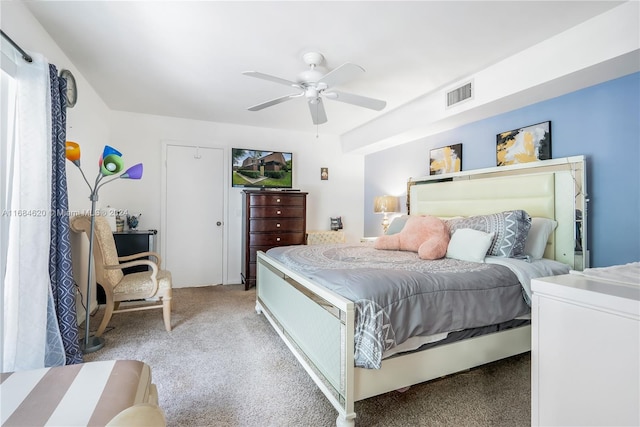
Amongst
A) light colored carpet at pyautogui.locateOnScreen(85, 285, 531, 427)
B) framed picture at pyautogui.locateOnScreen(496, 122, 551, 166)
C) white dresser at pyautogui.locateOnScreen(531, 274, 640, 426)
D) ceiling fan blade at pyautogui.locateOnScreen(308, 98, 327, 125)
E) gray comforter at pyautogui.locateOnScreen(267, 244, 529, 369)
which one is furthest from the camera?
ceiling fan blade at pyautogui.locateOnScreen(308, 98, 327, 125)

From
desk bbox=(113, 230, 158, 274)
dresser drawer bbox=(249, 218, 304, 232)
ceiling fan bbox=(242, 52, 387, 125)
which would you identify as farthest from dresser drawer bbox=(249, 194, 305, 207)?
ceiling fan bbox=(242, 52, 387, 125)

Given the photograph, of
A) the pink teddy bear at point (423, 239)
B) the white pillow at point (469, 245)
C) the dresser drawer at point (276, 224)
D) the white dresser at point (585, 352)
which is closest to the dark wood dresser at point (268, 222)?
the dresser drawer at point (276, 224)

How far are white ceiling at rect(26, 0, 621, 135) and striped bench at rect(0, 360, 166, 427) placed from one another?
2112 mm

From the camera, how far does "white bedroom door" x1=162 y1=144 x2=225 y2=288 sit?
14.1 ft

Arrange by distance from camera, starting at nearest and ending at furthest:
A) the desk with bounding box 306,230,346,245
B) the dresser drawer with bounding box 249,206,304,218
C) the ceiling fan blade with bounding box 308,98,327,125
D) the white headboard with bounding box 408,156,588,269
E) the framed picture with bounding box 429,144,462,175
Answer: the white headboard with bounding box 408,156,588,269 → the ceiling fan blade with bounding box 308,98,327,125 → the framed picture with bounding box 429,144,462,175 → the dresser drawer with bounding box 249,206,304,218 → the desk with bounding box 306,230,346,245

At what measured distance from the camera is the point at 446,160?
3646 millimetres

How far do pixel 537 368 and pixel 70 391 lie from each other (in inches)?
64.1

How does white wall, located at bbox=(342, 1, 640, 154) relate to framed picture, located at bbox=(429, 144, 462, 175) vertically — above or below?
above

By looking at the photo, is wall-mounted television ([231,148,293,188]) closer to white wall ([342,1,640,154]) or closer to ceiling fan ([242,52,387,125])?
ceiling fan ([242,52,387,125])

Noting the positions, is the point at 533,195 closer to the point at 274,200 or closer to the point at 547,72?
the point at 547,72

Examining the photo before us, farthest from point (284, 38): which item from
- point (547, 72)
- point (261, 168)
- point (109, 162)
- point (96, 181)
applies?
point (261, 168)

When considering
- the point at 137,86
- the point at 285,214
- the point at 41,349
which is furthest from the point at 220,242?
the point at 41,349

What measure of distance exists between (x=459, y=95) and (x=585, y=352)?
2.73 m

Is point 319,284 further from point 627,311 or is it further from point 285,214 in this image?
point 285,214
